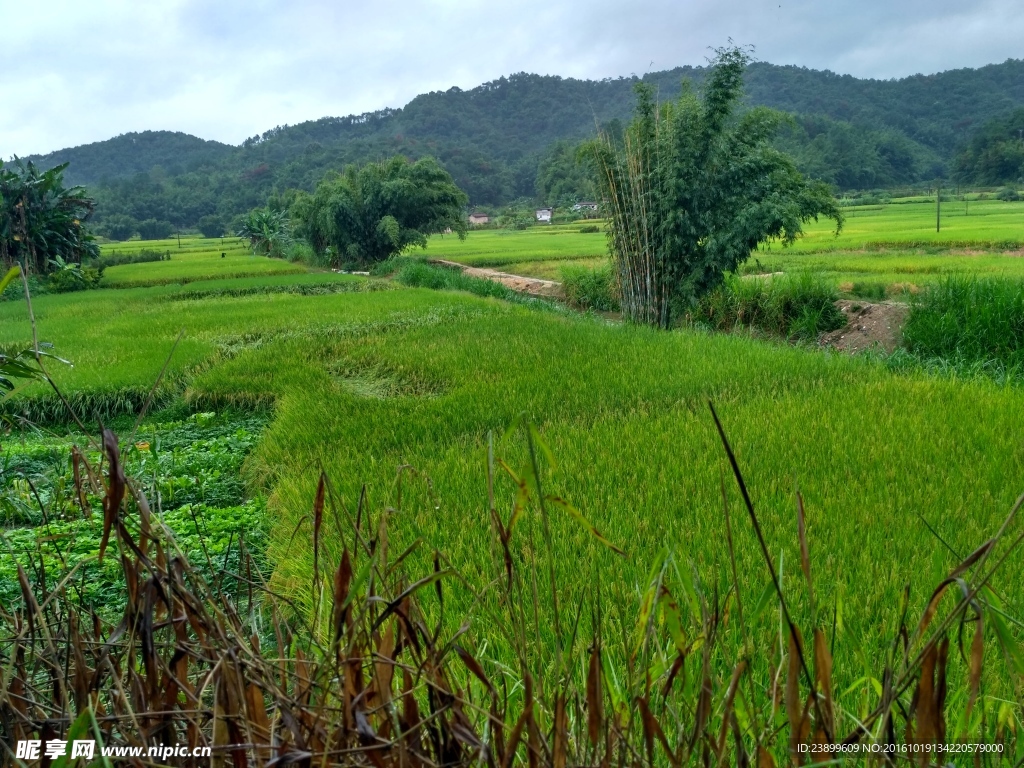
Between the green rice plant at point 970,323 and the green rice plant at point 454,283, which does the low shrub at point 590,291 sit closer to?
the green rice plant at point 454,283

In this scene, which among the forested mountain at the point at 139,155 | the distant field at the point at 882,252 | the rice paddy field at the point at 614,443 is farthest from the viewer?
the forested mountain at the point at 139,155

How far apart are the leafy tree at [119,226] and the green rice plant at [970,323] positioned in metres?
54.9

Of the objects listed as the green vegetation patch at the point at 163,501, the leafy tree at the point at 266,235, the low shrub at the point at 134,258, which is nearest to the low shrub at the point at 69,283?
the low shrub at the point at 134,258

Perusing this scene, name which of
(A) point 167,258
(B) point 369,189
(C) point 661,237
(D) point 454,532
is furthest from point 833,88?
(D) point 454,532

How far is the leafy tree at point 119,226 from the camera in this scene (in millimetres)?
51875

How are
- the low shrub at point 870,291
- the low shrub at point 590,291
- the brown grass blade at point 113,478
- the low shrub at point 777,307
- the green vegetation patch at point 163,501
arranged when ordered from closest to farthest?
the brown grass blade at point 113,478, the green vegetation patch at point 163,501, the low shrub at point 777,307, the low shrub at point 870,291, the low shrub at point 590,291

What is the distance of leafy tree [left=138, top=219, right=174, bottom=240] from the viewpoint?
2126 inches

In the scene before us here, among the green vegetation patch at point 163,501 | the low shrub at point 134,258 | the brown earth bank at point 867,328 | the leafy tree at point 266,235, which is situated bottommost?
the brown earth bank at point 867,328

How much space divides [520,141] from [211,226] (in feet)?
120

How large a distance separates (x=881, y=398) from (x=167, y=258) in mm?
31548

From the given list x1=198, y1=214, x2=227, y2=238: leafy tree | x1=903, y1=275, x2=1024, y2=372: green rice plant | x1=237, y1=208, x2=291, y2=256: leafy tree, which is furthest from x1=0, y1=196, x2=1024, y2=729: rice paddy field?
x1=198, y1=214, x2=227, y2=238: leafy tree

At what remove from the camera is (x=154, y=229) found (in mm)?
54656

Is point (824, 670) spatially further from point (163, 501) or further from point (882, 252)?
point (882, 252)

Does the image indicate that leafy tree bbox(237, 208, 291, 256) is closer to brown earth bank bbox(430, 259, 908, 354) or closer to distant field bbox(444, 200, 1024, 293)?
distant field bbox(444, 200, 1024, 293)
